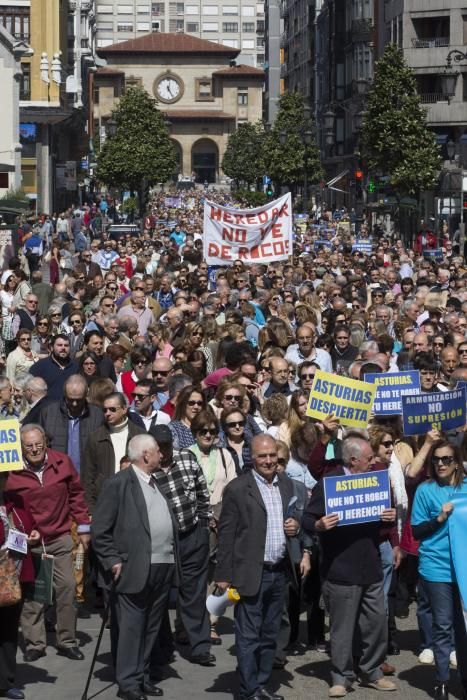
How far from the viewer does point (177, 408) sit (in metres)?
11.6

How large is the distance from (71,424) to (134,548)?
2.49 metres

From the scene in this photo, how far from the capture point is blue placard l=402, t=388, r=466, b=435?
34.8 ft

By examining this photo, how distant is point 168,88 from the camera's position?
560 feet

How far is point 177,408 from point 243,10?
169866 mm

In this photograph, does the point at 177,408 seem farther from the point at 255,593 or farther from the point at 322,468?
the point at 255,593

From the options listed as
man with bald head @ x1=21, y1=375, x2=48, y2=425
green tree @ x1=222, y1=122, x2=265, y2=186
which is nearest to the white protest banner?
man with bald head @ x1=21, y1=375, x2=48, y2=425

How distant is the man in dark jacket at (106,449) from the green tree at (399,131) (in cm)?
4079

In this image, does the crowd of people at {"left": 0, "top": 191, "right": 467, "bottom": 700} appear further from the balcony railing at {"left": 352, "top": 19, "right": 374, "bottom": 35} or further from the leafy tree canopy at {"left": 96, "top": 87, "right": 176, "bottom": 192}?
the balcony railing at {"left": 352, "top": 19, "right": 374, "bottom": 35}

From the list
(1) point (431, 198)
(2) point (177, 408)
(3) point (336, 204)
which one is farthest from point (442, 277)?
(3) point (336, 204)

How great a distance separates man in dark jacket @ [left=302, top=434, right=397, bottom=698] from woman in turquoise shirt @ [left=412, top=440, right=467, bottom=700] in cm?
24

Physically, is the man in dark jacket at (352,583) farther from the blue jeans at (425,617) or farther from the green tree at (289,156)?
the green tree at (289,156)

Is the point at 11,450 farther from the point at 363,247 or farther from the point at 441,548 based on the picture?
the point at 363,247

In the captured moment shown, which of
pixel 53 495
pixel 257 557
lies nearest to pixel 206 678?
pixel 257 557

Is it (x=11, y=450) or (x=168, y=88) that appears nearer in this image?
(x=11, y=450)
